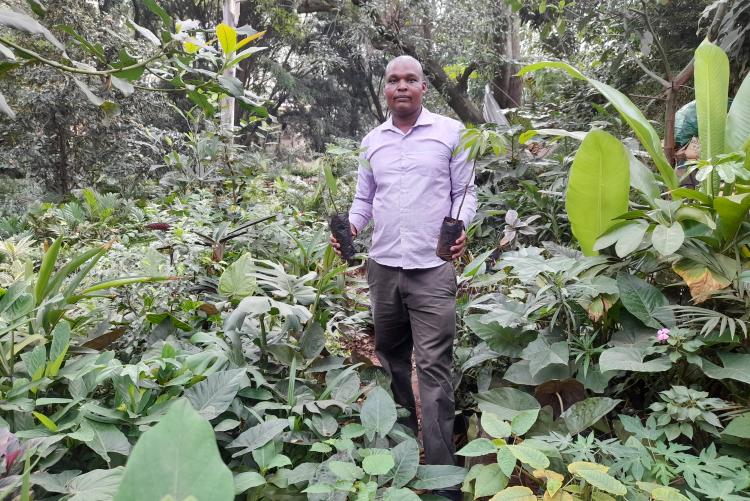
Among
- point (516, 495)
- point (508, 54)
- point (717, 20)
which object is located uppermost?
point (508, 54)

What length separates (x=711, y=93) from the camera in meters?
2.07

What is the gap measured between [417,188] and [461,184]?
21cm

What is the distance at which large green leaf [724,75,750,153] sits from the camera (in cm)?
209

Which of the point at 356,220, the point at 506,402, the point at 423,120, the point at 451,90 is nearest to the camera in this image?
the point at 506,402

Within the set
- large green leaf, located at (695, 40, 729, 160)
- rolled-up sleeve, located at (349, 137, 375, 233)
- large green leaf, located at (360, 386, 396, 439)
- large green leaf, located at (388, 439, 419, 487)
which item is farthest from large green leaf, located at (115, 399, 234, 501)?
large green leaf, located at (695, 40, 729, 160)

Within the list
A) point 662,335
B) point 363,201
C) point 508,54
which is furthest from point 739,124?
point 508,54

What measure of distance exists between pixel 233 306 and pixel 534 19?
681 cm

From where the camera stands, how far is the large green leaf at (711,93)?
2047mm

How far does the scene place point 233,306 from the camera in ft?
7.64

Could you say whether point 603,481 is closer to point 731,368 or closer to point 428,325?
point 731,368

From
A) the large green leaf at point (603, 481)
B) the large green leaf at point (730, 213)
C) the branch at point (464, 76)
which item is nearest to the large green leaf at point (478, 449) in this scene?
the large green leaf at point (603, 481)

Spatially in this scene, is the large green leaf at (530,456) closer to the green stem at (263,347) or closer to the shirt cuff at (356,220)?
the green stem at (263,347)

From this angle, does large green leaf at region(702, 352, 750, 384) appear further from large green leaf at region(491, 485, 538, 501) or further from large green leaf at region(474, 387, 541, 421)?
large green leaf at region(491, 485, 538, 501)

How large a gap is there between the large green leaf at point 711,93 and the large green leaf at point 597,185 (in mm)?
426
